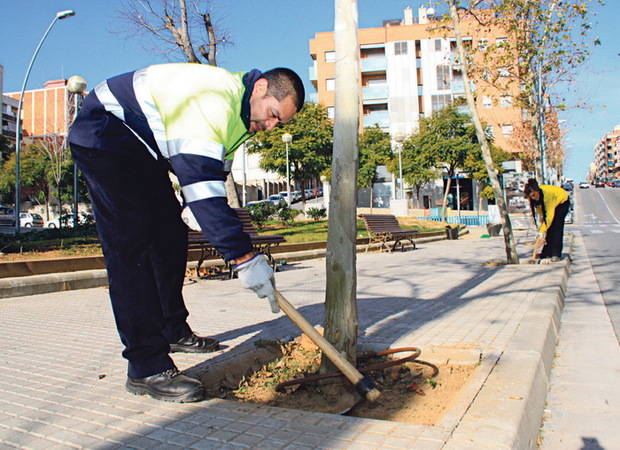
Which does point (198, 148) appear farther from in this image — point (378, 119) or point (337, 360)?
point (378, 119)

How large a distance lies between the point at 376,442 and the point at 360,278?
6059 millimetres

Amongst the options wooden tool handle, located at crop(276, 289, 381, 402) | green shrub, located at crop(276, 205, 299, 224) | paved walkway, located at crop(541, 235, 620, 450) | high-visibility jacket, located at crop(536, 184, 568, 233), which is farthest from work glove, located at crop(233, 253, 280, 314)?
green shrub, located at crop(276, 205, 299, 224)

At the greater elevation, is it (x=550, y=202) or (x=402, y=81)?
(x=402, y=81)

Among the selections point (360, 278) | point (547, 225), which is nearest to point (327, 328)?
point (360, 278)

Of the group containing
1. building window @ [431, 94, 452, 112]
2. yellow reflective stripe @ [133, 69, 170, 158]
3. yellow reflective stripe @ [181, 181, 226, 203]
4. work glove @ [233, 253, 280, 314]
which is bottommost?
work glove @ [233, 253, 280, 314]

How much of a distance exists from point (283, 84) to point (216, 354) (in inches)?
66.7

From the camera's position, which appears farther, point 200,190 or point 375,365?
point 375,365

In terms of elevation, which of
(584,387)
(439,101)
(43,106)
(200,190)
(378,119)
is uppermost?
(43,106)

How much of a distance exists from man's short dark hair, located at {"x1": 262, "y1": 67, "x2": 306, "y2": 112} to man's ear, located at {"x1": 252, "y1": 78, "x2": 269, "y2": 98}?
15 mm

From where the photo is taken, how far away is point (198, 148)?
2229 mm

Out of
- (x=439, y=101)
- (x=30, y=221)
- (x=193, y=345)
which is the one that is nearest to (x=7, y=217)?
(x=30, y=221)

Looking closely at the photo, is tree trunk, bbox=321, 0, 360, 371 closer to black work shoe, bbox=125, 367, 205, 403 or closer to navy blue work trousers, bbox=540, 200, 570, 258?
black work shoe, bbox=125, 367, 205, 403

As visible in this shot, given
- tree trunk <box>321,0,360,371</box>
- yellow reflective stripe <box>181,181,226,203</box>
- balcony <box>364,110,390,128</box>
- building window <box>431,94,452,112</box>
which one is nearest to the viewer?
yellow reflective stripe <box>181,181,226,203</box>

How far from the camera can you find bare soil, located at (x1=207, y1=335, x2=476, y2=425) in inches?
97.1
